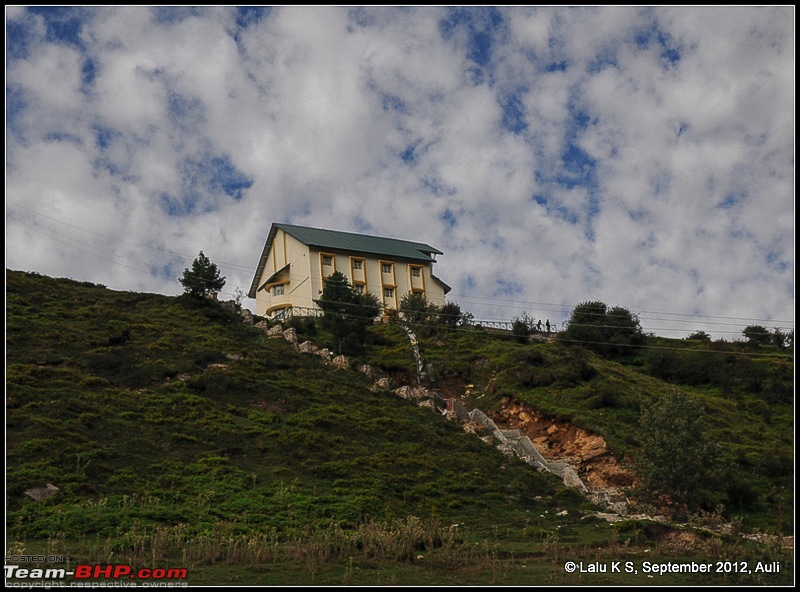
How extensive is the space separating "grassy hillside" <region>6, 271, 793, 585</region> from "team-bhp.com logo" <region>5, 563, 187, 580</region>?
60cm

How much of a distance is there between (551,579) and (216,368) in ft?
84.5

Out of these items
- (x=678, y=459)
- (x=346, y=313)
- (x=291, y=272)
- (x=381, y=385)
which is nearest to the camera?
(x=678, y=459)

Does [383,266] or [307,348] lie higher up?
[383,266]

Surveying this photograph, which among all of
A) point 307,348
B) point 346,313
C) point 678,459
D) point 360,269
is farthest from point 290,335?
point 678,459

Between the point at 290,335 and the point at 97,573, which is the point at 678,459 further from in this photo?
the point at 290,335

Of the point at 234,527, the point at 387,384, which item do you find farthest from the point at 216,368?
the point at 234,527

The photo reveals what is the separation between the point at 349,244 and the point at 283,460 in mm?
37565

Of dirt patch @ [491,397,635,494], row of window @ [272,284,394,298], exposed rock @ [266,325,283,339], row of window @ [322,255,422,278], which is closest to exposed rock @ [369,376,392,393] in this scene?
dirt patch @ [491,397,635,494]

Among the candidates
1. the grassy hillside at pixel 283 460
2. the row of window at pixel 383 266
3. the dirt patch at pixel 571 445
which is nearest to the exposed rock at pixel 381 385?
the grassy hillside at pixel 283 460

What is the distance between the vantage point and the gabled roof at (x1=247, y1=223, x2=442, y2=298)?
62059 mm

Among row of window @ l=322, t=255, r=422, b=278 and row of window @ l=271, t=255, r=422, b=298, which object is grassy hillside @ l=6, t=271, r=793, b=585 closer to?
row of window @ l=271, t=255, r=422, b=298

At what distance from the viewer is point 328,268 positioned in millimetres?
60469

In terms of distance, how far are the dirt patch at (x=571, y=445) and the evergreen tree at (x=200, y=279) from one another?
894 inches

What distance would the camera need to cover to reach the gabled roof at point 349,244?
62059mm
